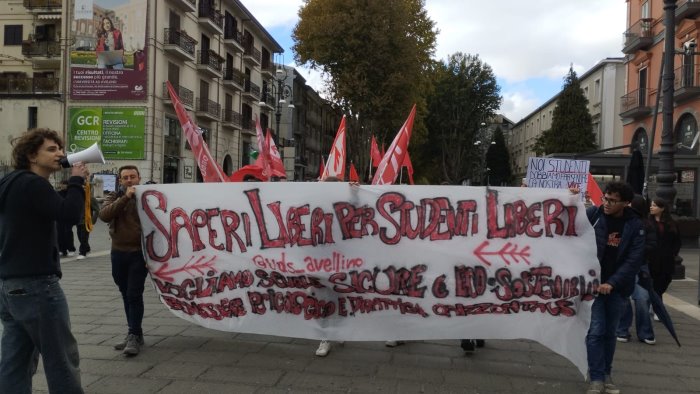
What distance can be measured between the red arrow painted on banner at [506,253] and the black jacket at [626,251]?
592 mm

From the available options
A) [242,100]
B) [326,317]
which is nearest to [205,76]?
[242,100]

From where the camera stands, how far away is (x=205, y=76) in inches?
1463

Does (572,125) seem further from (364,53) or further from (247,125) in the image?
(247,125)

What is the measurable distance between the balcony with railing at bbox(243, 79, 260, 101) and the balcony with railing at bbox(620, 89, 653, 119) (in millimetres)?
27217

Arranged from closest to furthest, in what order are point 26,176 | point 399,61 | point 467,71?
point 26,176
point 399,61
point 467,71

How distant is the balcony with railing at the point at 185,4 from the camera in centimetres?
3216

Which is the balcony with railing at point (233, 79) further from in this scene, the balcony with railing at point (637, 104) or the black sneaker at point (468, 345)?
the black sneaker at point (468, 345)

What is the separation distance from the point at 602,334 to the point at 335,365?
7.43ft

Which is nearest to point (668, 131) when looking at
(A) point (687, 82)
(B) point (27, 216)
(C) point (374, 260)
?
(C) point (374, 260)

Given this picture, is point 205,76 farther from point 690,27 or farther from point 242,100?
point 690,27

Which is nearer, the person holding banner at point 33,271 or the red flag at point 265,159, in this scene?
the person holding banner at point 33,271

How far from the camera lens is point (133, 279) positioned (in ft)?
17.4

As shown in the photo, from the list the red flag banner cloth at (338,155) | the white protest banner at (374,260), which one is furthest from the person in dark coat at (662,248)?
the red flag banner cloth at (338,155)

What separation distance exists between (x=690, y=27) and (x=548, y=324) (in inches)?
987
